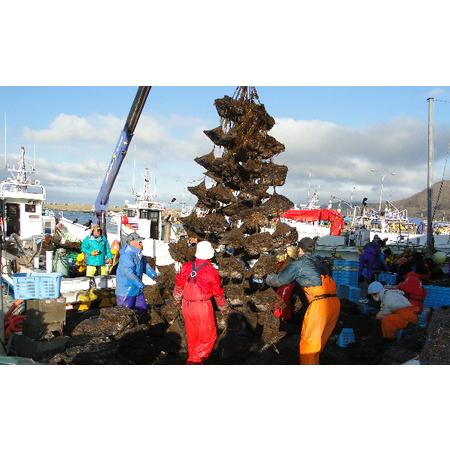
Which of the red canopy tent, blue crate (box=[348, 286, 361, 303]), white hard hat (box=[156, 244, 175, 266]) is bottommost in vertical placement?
blue crate (box=[348, 286, 361, 303])

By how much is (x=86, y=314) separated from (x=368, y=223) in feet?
102

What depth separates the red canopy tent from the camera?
27750 millimetres

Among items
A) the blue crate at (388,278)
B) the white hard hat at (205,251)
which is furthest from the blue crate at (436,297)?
the white hard hat at (205,251)

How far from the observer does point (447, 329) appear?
12.3 ft

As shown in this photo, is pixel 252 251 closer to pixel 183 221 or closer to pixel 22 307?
pixel 183 221

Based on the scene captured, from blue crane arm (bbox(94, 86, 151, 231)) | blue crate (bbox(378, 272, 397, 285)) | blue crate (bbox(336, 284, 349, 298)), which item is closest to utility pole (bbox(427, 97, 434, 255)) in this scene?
blue crate (bbox(378, 272, 397, 285))

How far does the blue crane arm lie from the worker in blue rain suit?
6.28m

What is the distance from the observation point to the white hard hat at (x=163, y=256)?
12961mm

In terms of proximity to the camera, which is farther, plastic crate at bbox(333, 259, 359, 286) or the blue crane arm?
the blue crane arm

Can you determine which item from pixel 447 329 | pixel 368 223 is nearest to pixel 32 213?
pixel 447 329

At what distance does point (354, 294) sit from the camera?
9812 millimetres

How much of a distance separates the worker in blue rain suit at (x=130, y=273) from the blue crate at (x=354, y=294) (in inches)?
227

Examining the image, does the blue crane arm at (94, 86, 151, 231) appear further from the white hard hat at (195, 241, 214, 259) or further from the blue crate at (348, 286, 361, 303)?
the blue crate at (348, 286, 361, 303)

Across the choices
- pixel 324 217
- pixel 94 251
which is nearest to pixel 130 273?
pixel 94 251
